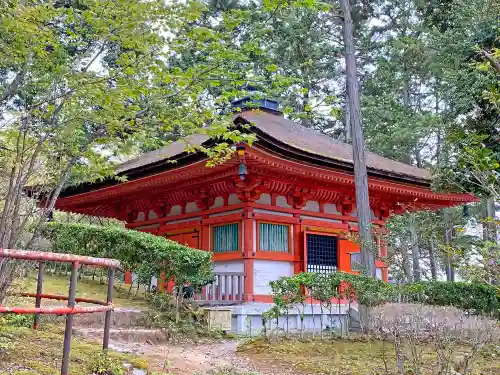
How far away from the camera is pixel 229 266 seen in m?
12.2

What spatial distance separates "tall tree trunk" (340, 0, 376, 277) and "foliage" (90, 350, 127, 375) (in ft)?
24.2

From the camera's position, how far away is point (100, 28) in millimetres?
4707

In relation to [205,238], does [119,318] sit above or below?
below

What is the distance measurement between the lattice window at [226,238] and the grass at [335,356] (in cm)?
379

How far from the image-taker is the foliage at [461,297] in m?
10.8

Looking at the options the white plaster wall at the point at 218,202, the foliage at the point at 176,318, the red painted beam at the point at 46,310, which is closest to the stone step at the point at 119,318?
the foliage at the point at 176,318

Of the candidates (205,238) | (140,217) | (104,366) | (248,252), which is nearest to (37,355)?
(104,366)

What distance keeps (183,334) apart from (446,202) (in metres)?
10.1

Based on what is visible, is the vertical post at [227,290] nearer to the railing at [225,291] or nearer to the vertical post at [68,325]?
the railing at [225,291]

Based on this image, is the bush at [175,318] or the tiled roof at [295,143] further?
the tiled roof at [295,143]

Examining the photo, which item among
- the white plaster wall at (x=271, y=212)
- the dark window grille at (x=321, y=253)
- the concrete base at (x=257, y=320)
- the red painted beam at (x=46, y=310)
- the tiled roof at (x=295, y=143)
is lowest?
the concrete base at (x=257, y=320)

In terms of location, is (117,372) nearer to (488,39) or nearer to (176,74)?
(176,74)

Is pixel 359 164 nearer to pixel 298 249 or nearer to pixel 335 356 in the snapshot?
pixel 298 249

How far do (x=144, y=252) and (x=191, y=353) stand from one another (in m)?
3.33
